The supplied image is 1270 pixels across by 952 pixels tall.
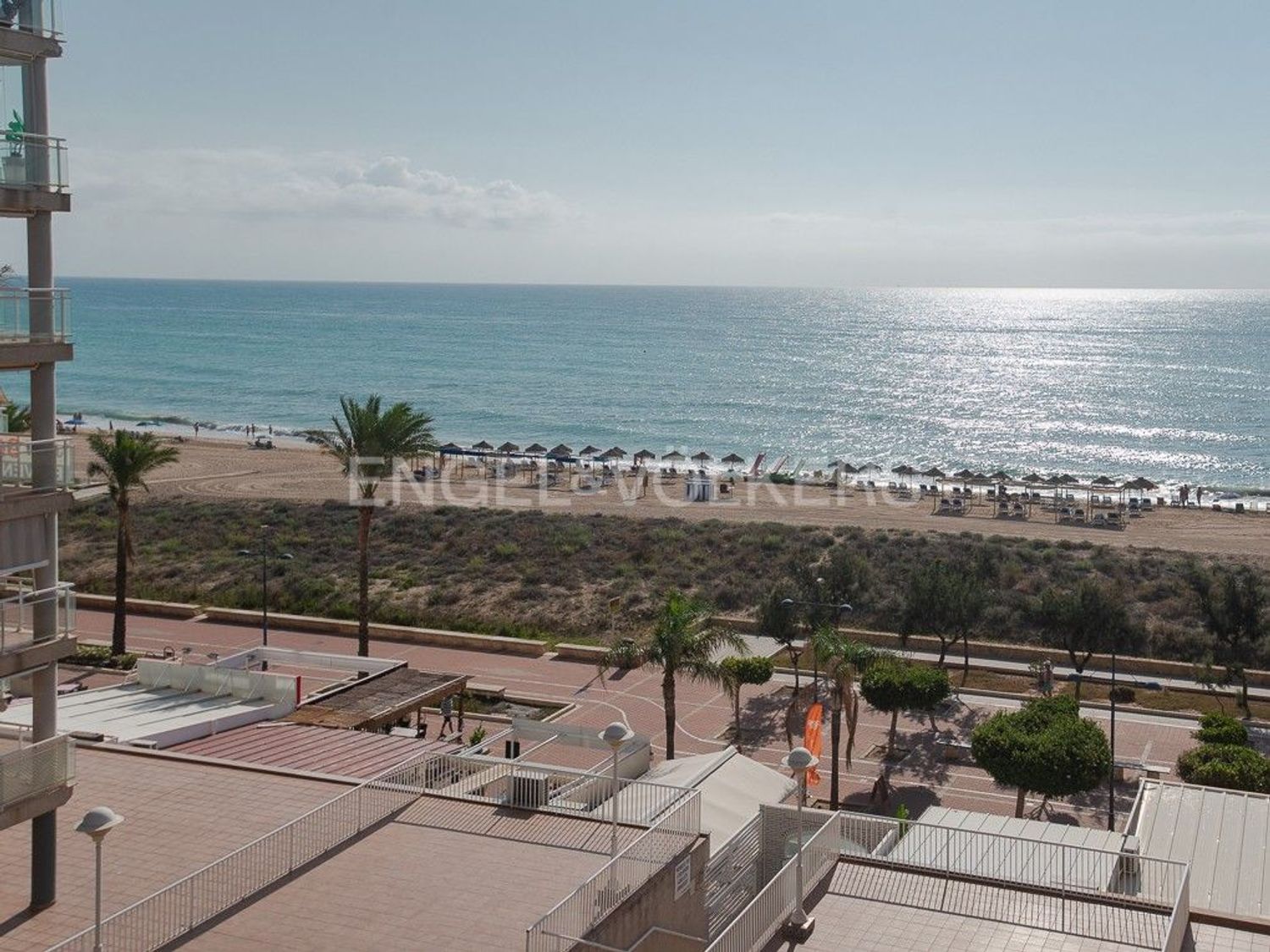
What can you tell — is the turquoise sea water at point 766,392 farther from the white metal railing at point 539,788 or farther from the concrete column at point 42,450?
the concrete column at point 42,450

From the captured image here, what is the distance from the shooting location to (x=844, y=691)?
2325 cm

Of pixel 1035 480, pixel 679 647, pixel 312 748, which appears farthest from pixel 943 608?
pixel 1035 480

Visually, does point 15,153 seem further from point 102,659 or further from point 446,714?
point 102,659

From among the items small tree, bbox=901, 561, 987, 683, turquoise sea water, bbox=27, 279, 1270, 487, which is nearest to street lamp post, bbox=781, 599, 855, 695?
small tree, bbox=901, 561, 987, 683

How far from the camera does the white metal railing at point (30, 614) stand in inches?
500

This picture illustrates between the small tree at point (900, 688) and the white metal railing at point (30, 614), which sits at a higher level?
the white metal railing at point (30, 614)

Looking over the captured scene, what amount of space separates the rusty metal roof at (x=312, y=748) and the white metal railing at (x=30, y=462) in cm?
629

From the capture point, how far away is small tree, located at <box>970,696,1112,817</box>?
21.6 meters

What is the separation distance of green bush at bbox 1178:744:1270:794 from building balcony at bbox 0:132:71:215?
18323mm

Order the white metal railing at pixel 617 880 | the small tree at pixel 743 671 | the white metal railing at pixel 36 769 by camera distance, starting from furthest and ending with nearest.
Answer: the small tree at pixel 743 671 < the white metal railing at pixel 36 769 < the white metal railing at pixel 617 880

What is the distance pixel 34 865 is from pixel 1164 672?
88.7 feet

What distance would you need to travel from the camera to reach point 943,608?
3228 cm

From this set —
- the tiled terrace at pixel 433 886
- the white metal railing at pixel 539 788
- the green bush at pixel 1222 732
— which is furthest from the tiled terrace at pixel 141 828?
the green bush at pixel 1222 732

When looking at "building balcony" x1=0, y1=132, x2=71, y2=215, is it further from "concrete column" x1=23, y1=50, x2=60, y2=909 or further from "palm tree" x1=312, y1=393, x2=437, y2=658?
"palm tree" x1=312, y1=393, x2=437, y2=658
